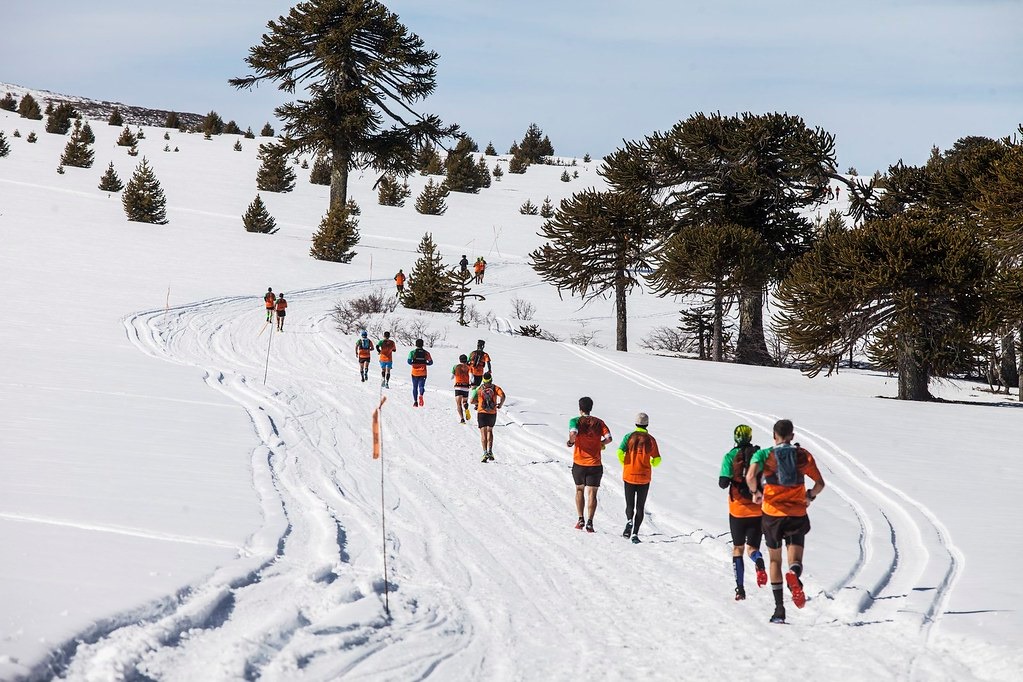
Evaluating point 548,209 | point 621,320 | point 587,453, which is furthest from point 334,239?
point 587,453

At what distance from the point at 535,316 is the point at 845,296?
1722 cm

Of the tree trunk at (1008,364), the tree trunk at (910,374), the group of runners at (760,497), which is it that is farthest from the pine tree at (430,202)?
the group of runners at (760,497)

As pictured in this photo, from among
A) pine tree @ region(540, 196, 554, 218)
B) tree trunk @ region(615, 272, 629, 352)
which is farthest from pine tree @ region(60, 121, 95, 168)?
tree trunk @ region(615, 272, 629, 352)

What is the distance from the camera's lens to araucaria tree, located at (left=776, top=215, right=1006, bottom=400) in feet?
73.0

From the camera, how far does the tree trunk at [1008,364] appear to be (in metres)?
30.0

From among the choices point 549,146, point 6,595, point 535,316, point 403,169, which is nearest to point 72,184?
point 403,169

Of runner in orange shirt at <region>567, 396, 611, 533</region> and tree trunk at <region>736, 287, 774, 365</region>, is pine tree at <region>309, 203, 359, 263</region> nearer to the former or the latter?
tree trunk at <region>736, 287, 774, 365</region>

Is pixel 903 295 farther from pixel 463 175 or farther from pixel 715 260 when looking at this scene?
pixel 463 175

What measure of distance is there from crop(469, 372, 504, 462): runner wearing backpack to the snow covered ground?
0.46m

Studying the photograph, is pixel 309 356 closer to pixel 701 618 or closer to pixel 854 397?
Result: pixel 854 397

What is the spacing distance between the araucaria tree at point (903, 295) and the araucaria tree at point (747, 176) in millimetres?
6289

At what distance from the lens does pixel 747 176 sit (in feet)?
102

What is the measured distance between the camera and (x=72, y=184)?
49.4 m

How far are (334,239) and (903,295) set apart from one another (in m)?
25.5
